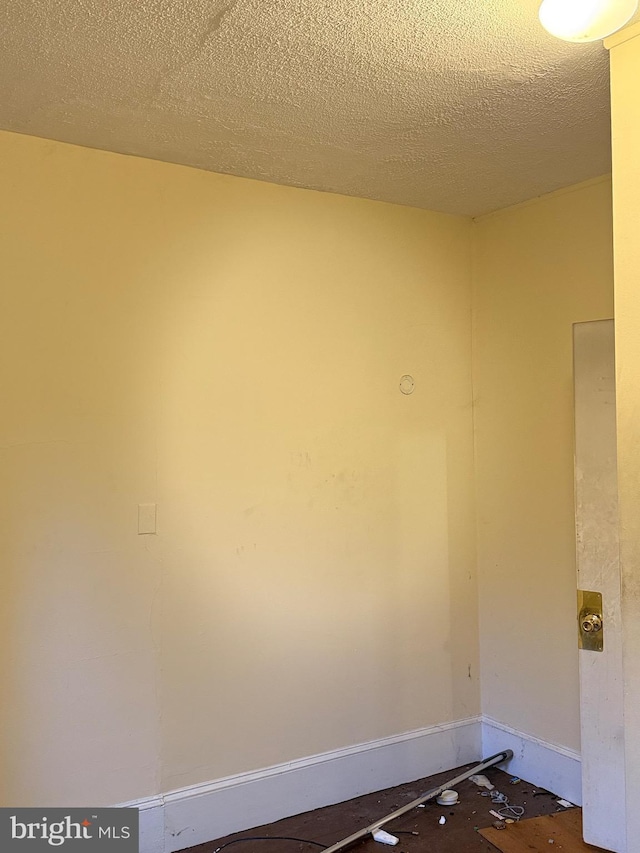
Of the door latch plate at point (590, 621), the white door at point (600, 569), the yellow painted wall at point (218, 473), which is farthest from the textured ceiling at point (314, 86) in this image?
the door latch plate at point (590, 621)

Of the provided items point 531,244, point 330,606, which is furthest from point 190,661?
point 531,244

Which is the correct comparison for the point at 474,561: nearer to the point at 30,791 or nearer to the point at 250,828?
the point at 250,828

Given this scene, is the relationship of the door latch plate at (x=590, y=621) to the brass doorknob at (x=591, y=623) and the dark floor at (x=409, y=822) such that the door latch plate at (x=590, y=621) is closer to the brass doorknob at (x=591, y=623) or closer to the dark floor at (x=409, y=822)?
the brass doorknob at (x=591, y=623)

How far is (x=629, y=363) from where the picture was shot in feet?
5.38

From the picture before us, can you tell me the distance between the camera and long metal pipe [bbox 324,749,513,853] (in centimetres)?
248

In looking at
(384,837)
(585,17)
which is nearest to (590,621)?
(384,837)

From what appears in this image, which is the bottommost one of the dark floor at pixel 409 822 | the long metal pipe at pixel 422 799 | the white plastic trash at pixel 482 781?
the dark floor at pixel 409 822

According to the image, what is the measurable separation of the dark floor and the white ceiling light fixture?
2.58 meters

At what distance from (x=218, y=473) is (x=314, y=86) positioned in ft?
4.57

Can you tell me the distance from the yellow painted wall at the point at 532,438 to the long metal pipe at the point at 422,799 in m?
0.20

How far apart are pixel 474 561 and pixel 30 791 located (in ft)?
6.75

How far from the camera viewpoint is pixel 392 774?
2.99 metres

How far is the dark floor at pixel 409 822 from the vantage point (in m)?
2.51

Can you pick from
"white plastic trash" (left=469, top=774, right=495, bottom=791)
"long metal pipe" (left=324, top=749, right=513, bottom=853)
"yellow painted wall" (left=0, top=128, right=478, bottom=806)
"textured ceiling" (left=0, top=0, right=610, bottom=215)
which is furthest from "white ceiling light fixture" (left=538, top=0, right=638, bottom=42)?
"white plastic trash" (left=469, top=774, right=495, bottom=791)
